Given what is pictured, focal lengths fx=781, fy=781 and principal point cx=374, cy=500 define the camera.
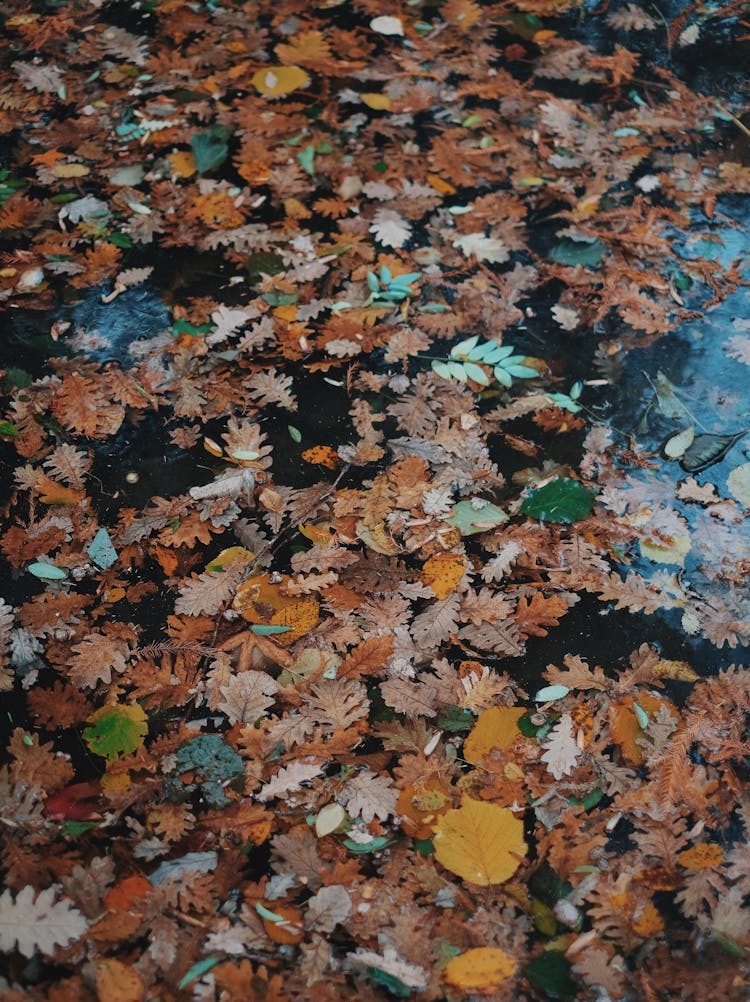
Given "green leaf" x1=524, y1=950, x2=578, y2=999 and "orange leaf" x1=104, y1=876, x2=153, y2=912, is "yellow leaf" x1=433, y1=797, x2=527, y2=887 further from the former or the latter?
"orange leaf" x1=104, y1=876, x2=153, y2=912

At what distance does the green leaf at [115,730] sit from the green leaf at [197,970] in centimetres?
49

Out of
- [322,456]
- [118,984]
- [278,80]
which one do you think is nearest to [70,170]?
[278,80]

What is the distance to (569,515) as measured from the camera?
2213 mm

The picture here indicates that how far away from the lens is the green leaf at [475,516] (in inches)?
86.2

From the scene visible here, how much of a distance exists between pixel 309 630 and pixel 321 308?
3.96 ft

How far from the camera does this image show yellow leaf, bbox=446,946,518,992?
1519mm

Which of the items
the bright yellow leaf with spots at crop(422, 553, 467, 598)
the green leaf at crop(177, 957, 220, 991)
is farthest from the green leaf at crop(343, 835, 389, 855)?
the bright yellow leaf with spots at crop(422, 553, 467, 598)

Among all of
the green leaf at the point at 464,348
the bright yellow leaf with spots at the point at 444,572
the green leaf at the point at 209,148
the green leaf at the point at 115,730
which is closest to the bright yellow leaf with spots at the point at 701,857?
the bright yellow leaf with spots at the point at 444,572

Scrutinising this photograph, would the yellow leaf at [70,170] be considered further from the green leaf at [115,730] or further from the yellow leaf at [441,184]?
the green leaf at [115,730]

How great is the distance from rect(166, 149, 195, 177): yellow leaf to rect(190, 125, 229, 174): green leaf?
0.07ft

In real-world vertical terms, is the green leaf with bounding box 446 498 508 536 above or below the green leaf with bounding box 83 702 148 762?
above

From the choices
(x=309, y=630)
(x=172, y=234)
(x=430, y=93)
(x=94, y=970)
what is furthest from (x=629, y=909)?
(x=430, y=93)

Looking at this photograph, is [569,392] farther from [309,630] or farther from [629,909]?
[629,909]

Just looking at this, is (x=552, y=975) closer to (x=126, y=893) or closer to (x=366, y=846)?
(x=366, y=846)
